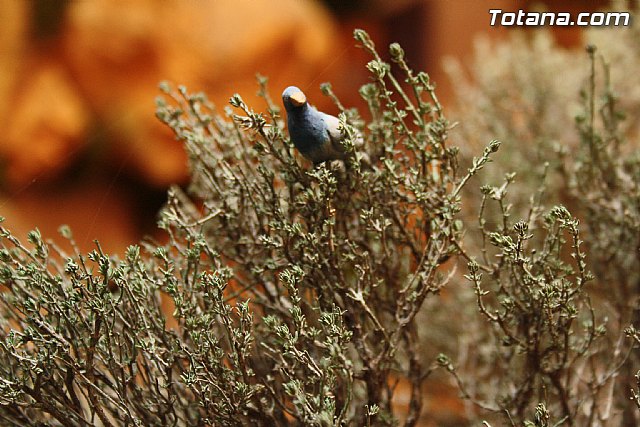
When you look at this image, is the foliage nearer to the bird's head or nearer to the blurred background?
the bird's head

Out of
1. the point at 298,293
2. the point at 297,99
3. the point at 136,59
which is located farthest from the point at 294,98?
the point at 136,59

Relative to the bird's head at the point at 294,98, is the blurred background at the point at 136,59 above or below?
above

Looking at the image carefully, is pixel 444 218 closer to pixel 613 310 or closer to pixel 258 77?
pixel 258 77

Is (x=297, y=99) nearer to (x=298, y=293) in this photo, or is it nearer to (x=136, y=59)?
(x=298, y=293)

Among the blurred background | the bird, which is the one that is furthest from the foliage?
the blurred background

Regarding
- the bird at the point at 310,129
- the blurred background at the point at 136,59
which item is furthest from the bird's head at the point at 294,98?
the blurred background at the point at 136,59

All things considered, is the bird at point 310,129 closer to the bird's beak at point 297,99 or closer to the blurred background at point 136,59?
the bird's beak at point 297,99

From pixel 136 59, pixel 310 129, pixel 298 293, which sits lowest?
pixel 298 293

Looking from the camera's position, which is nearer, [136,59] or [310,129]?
[310,129]

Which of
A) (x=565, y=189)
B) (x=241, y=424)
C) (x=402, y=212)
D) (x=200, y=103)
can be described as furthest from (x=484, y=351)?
(x=200, y=103)
